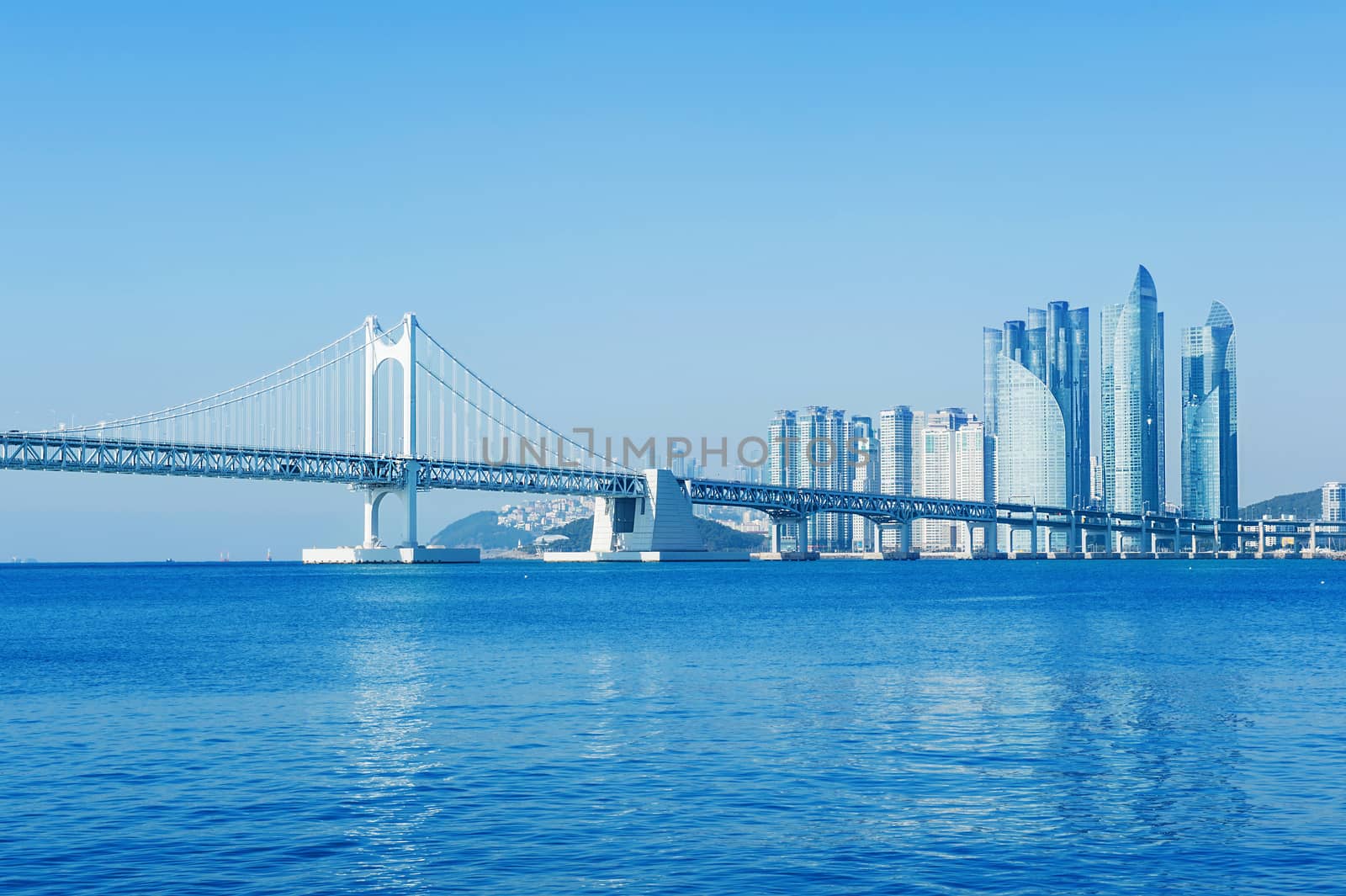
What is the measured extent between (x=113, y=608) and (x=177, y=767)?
45797 mm

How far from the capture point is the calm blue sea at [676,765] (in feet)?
37.6

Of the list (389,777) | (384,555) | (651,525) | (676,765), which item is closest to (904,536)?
(651,525)

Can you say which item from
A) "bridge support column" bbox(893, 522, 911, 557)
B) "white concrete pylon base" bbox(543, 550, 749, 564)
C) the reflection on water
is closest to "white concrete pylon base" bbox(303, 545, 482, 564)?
"white concrete pylon base" bbox(543, 550, 749, 564)

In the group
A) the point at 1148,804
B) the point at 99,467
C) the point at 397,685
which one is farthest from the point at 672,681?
the point at 99,467

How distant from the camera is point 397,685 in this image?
25.1 m

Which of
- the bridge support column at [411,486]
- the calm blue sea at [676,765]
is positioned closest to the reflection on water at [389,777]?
the calm blue sea at [676,765]

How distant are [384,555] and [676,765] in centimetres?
10014

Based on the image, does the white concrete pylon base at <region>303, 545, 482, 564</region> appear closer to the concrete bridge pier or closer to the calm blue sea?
the concrete bridge pier

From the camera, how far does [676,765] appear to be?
52.5 feet

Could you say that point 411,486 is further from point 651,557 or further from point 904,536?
point 904,536

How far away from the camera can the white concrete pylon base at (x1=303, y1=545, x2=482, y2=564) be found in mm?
113312

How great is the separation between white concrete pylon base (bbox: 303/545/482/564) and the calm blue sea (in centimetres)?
7633

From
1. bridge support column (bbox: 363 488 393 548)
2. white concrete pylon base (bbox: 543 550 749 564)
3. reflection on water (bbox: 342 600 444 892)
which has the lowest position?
white concrete pylon base (bbox: 543 550 749 564)

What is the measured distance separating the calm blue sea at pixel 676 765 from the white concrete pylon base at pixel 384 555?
7633 cm
